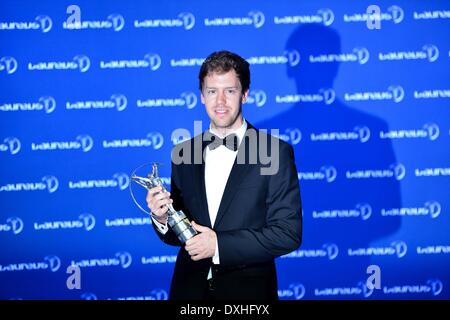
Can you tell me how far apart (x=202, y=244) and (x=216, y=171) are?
448mm

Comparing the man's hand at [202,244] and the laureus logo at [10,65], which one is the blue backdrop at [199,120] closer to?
the laureus logo at [10,65]

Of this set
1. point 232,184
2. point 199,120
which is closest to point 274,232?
point 232,184

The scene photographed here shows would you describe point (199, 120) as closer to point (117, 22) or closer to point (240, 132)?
point (117, 22)

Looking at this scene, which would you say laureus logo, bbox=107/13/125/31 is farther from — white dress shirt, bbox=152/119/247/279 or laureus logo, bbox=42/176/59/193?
white dress shirt, bbox=152/119/247/279

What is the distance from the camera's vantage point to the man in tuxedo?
229 centimetres

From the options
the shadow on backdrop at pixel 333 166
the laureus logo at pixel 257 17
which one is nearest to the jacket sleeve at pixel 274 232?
the shadow on backdrop at pixel 333 166

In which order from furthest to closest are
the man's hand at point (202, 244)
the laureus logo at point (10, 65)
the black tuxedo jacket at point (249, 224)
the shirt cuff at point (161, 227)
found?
the laureus logo at point (10, 65) < the shirt cuff at point (161, 227) < the black tuxedo jacket at point (249, 224) < the man's hand at point (202, 244)

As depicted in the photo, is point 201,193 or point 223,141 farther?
point 223,141

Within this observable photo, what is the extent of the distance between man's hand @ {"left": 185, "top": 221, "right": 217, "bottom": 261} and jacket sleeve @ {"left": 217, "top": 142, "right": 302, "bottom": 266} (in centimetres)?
4

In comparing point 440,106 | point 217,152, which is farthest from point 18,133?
point 440,106

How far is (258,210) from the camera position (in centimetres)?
239

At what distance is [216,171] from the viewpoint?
2537 millimetres

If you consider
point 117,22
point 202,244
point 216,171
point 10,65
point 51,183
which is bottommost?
point 202,244

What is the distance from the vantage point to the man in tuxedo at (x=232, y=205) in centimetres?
229
